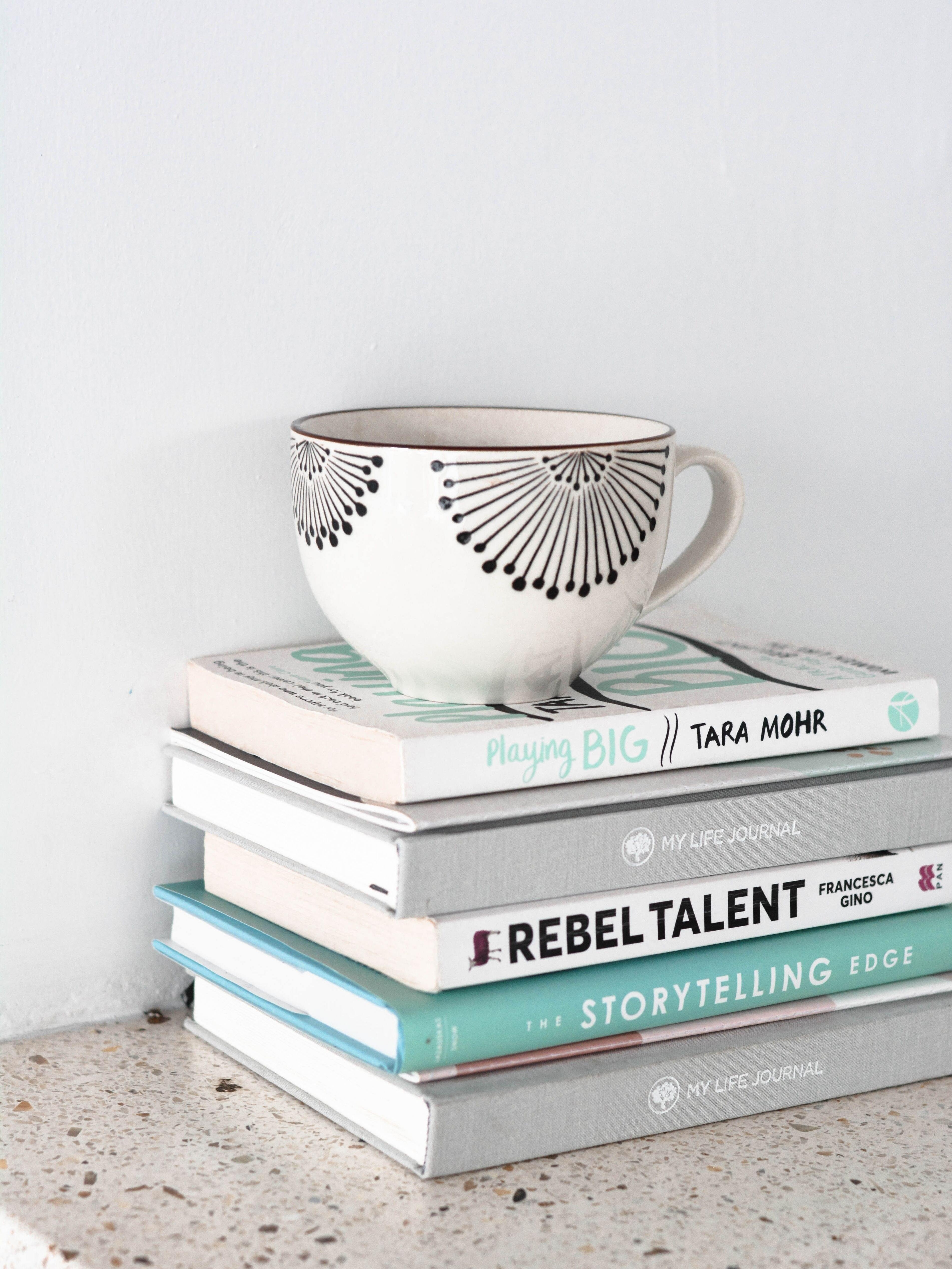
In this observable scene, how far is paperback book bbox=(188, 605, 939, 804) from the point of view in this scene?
542mm

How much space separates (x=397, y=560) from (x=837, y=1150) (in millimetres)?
303

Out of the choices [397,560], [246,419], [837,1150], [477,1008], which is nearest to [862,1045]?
[837,1150]

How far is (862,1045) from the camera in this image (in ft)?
1.98

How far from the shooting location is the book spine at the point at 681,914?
0.53 meters

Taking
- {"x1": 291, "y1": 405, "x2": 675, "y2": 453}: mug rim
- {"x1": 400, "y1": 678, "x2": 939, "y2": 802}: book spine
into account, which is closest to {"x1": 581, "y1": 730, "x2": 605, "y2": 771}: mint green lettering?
{"x1": 400, "y1": 678, "x2": 939, "y2": 802}: book spine

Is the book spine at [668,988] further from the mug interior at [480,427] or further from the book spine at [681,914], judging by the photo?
the mug interior at [480,427]

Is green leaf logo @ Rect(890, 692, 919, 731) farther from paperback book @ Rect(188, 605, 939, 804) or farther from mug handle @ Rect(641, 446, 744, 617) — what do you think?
mug handle @ Rect(641, 446, 744, 617)

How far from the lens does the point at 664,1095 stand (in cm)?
56

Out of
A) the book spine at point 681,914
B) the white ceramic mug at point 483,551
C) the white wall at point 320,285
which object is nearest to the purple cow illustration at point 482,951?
the book spine at point 681,914

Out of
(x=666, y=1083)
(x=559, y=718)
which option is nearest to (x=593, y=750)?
(x=559, y=718)

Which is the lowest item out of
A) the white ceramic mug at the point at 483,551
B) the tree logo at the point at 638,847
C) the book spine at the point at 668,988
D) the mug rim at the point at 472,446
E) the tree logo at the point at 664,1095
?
the tree logo at the point at 664,1095

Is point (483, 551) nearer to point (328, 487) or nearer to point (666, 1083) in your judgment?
point (328, 487)

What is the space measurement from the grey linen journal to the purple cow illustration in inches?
1.8

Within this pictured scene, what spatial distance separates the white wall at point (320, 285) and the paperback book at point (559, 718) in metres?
0.06
